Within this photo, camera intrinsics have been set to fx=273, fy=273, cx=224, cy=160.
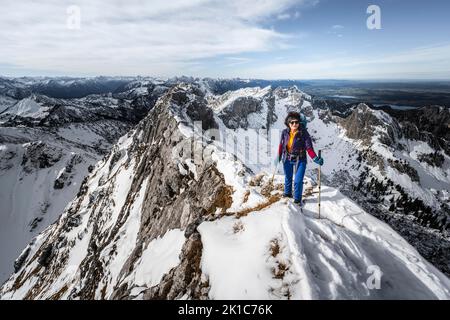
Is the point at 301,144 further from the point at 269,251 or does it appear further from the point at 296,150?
the point at 269,251

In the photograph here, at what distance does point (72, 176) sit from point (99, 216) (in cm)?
11344

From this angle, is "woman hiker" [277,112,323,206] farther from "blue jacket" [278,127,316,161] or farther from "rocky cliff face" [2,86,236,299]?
"rocky cliff face" [2,86,236,299]

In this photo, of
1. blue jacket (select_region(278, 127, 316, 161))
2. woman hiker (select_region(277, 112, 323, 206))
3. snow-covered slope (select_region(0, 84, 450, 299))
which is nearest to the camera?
snow-covered slope (select_region(0, 84, 450, 299))

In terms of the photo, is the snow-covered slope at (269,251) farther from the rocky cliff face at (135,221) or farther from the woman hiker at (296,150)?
the woman hiker at (296,150)

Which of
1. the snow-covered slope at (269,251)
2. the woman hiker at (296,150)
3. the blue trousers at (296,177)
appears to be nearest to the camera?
the snow-covered slope at (269,251)

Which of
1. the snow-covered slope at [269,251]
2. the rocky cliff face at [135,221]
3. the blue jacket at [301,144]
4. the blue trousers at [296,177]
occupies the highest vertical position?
the blue jacket at [301,144]

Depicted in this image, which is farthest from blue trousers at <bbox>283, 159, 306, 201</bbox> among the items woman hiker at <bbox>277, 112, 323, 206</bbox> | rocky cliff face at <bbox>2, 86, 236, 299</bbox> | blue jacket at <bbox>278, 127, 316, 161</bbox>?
rocky cliff face at <bbox>2, 86, 236, 299</bbox>

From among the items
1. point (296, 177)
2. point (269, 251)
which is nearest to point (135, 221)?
point (296, 177)

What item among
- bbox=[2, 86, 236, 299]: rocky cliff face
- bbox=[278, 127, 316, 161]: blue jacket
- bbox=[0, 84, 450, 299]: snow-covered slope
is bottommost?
bbox=[2, 86, 236, 299]: rocky cliff face

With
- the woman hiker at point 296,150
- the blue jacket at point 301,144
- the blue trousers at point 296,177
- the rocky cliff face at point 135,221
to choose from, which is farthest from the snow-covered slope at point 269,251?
the blue jacket at point 301,144

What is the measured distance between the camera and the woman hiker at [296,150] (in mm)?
13305

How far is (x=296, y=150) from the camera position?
13.6 m

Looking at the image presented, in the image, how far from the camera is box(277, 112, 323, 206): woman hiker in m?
13.3
